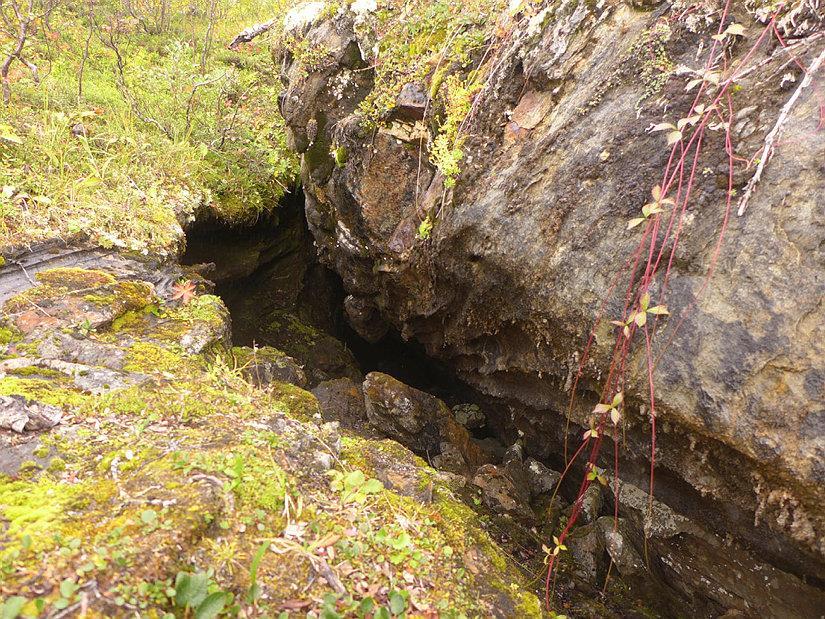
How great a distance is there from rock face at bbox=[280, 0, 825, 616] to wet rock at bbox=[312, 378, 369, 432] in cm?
145

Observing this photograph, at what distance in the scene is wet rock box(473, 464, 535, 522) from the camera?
4.17 m

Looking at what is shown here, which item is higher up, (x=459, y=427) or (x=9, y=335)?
(x=9, y=335)

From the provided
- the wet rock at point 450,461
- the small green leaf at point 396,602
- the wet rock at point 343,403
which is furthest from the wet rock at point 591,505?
the small green leaf at point 396,602

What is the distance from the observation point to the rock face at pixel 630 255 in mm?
2711

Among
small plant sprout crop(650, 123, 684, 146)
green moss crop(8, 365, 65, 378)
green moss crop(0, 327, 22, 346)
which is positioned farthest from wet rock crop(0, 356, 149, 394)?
small plant sprout crop(650, 123, 684, 146)

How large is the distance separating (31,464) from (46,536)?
1.98 ft

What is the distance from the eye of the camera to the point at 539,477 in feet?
16.0

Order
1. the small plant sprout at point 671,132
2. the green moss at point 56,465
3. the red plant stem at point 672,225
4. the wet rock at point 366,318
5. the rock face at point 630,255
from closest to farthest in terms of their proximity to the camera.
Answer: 1. the green moss at point 56,465
2. the rock face at point 630,255
3. the small plant sprout at point 671,132
4. the red plant stem at point 672,225
5. the wet rock at point 366,318

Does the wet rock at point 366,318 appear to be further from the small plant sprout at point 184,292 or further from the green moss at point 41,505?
the green moss at point 41,505

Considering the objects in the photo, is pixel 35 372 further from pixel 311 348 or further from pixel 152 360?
pixel 311 348

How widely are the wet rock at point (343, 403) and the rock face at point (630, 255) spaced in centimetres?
145

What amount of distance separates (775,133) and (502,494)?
10.9 feet

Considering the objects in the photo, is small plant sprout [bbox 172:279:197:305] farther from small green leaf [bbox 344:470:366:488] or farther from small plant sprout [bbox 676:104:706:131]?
small plant sprout [bbox 676:104:706:131]

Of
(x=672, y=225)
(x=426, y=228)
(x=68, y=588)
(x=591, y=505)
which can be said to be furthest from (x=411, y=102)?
(x=68, y=588)
